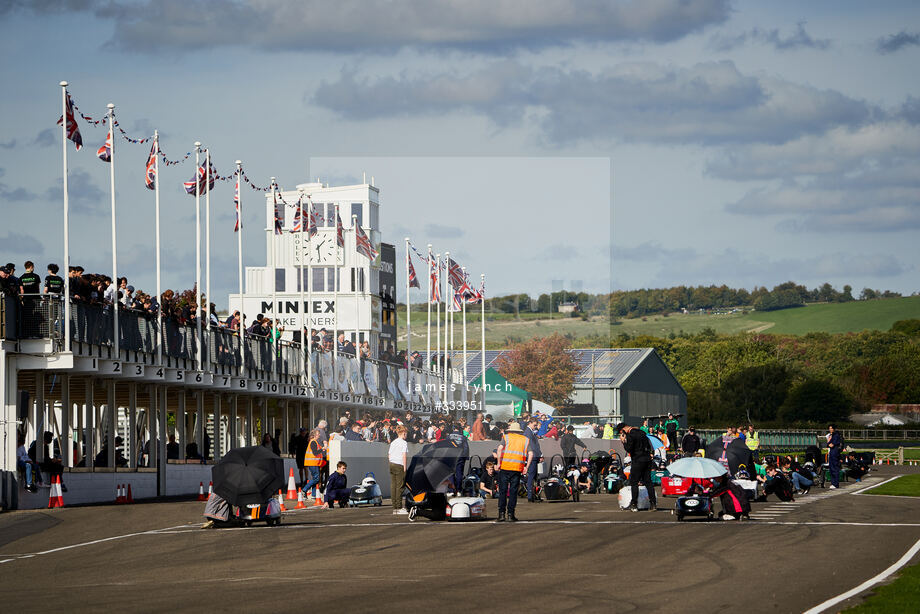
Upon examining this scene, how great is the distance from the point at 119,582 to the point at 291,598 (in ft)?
9.60

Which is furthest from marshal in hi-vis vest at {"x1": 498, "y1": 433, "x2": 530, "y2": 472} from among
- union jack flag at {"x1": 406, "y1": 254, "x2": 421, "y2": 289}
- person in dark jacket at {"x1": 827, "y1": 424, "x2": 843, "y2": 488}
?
union jack flag at {"x1": 406, "y1": 254, "x2": 421, "y2": 289}

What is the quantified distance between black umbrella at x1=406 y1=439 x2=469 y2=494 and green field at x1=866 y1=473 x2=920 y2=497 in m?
15.9

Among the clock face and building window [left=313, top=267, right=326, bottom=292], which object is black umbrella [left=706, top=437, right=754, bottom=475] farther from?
building window [left=313, top=267, right=326, bottom=292]

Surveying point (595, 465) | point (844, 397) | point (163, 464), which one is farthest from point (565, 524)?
point (844, 397)

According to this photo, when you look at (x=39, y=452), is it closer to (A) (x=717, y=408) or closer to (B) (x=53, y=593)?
(B) (x=53, y=593)

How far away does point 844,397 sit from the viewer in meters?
121

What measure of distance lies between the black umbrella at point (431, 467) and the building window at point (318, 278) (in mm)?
59208

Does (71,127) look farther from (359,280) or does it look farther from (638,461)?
(359,280)

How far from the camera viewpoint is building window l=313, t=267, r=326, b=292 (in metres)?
84.4

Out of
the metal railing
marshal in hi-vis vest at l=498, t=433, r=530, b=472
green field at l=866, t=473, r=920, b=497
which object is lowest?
green field at l=866, t=473, r=920, b=497

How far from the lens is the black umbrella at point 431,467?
82.2ft

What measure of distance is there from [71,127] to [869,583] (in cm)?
2297

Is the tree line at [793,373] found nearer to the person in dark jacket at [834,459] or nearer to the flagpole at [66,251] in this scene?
the person in dark jacket at [834,459]

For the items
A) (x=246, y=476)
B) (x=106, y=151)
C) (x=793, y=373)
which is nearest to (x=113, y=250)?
(x=106, y=151)
